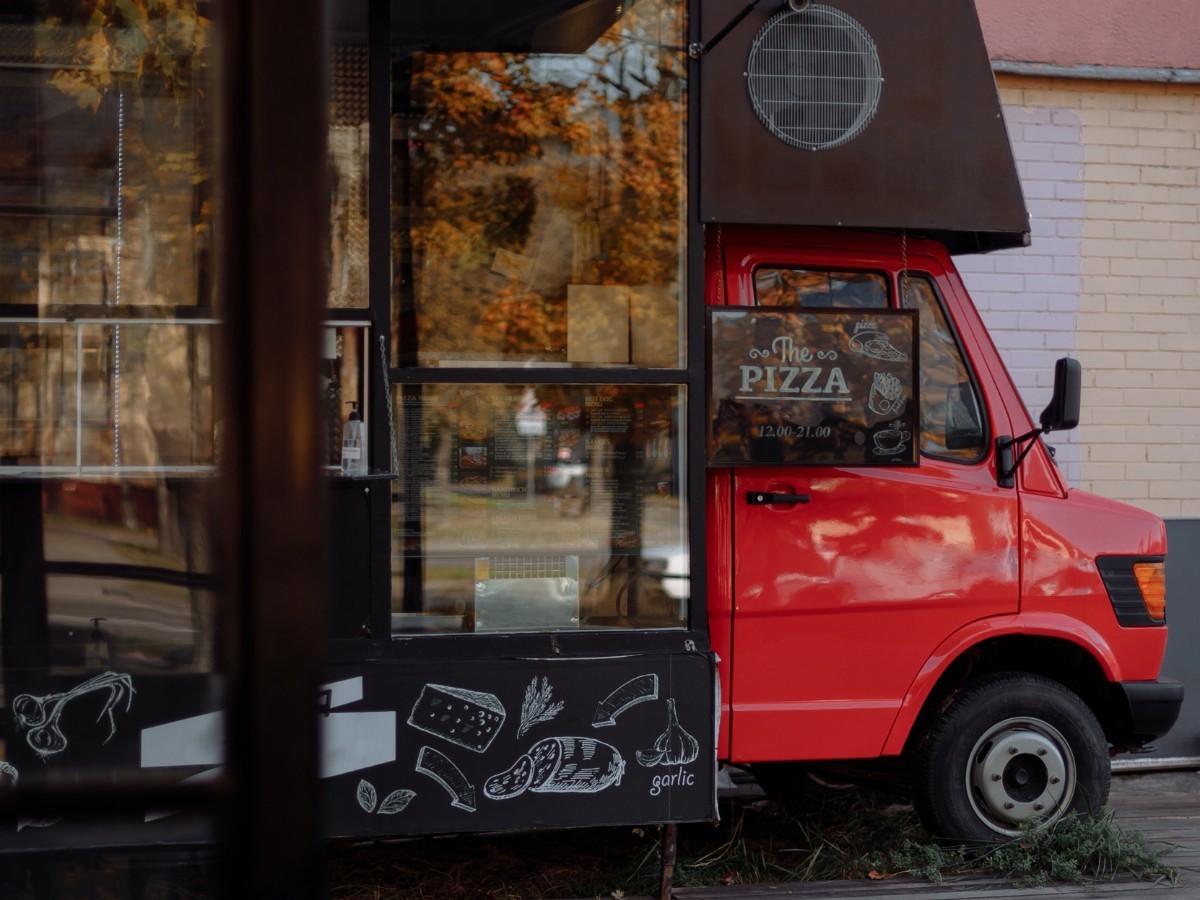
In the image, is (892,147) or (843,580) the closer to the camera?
(892,147)

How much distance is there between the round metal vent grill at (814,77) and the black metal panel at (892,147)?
32 mm

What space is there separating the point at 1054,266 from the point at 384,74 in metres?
4.65

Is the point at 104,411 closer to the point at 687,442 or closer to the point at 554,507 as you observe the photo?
the point at 554,507

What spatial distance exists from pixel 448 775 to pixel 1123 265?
5.38 metres

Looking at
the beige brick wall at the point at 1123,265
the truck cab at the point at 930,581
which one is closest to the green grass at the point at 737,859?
the truck cab at the point at 930,581

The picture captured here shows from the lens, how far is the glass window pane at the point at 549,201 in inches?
173

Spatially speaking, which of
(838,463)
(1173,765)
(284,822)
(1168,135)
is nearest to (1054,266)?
(1168,135)

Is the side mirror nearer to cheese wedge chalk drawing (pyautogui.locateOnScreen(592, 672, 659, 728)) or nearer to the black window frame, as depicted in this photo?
the black window frame

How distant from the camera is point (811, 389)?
4457 mm

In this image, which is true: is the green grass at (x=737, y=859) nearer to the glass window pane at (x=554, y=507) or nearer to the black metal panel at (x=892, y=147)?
the glass window pane at (x=554, y=507)

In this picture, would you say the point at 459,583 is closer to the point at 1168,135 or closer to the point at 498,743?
the point at 498,743

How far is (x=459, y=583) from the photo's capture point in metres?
4.36

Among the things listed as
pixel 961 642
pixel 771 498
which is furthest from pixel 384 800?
pixel 961 642

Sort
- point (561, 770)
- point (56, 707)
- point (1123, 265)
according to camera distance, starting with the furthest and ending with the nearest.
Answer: point (1123, 265), point (561, 770), point (56, 707)
